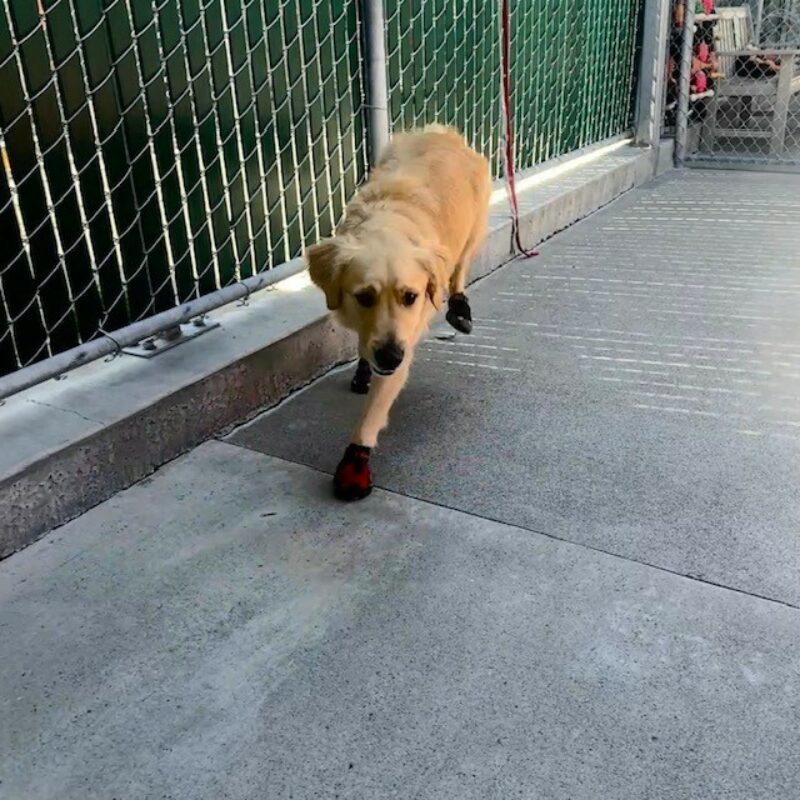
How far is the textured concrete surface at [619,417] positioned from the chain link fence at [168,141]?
709 mm

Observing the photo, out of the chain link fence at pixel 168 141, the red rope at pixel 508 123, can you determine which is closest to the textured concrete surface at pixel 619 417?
the red rope at pixel 508 123

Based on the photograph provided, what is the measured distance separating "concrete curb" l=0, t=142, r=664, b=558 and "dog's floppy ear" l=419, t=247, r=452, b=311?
735mm

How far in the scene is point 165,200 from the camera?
2.91 meters

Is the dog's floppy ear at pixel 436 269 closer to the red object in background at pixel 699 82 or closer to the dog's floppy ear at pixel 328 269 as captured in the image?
the dog's floppy ear at pixel 328 269

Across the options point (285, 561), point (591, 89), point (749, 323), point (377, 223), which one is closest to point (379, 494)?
point (285, 561)

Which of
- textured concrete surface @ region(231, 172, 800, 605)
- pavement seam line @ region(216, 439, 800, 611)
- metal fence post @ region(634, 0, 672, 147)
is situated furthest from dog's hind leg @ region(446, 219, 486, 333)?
metal fence post @ region(634, 0, 672, 147)

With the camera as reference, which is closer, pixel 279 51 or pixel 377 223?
pixel 377 223

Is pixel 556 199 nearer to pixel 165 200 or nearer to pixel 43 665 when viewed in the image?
pixel 165 200

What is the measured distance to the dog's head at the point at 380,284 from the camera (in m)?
2.37

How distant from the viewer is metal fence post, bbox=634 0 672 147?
6.76 m

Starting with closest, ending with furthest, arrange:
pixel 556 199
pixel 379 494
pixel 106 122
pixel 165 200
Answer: pixel 379 494 → pixel 106 122 → pixel 165 200 → pixel 556 199

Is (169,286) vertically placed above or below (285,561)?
above

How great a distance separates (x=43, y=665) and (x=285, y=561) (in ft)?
2.06

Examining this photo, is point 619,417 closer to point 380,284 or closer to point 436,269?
point 436,269
